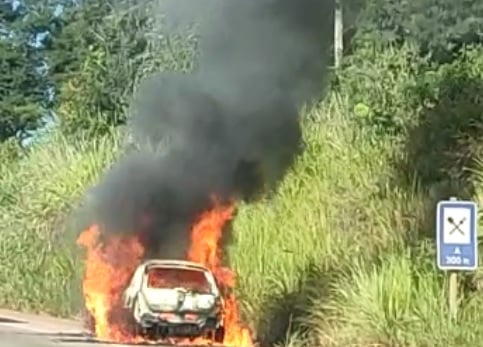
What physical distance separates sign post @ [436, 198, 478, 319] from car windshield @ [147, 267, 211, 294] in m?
4.60

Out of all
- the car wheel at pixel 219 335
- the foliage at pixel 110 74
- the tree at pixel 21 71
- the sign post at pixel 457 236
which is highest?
the tree at pixel 21 71

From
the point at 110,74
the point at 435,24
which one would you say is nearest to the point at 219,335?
the point at 435,24

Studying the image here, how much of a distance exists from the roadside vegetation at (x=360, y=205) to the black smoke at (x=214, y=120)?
115 cm

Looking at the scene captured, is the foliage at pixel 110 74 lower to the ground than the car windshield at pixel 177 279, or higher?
higher

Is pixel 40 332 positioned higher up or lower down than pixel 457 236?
lower down

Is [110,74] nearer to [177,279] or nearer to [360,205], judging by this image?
[360,205]

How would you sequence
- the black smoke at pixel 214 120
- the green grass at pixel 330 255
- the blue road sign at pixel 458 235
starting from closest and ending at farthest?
the blue road sign at pixel 458 235
the green grass at pixel 330 255
the black smoke at pixel 214 120

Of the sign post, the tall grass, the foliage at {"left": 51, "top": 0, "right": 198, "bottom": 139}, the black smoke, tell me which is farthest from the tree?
the sign post

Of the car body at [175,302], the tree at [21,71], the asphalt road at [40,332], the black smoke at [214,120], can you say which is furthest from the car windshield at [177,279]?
the tree at [21,71]

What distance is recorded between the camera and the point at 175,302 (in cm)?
2023

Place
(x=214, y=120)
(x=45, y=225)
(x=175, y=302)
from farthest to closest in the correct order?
(x=45, y=225), (x=214, y=120), (x=175, y=302)

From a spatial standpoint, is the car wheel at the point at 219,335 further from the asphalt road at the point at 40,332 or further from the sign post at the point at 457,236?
the sign post at the point at 457,236

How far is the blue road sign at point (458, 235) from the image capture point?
17031 millimetres

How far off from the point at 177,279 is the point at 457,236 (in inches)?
199
